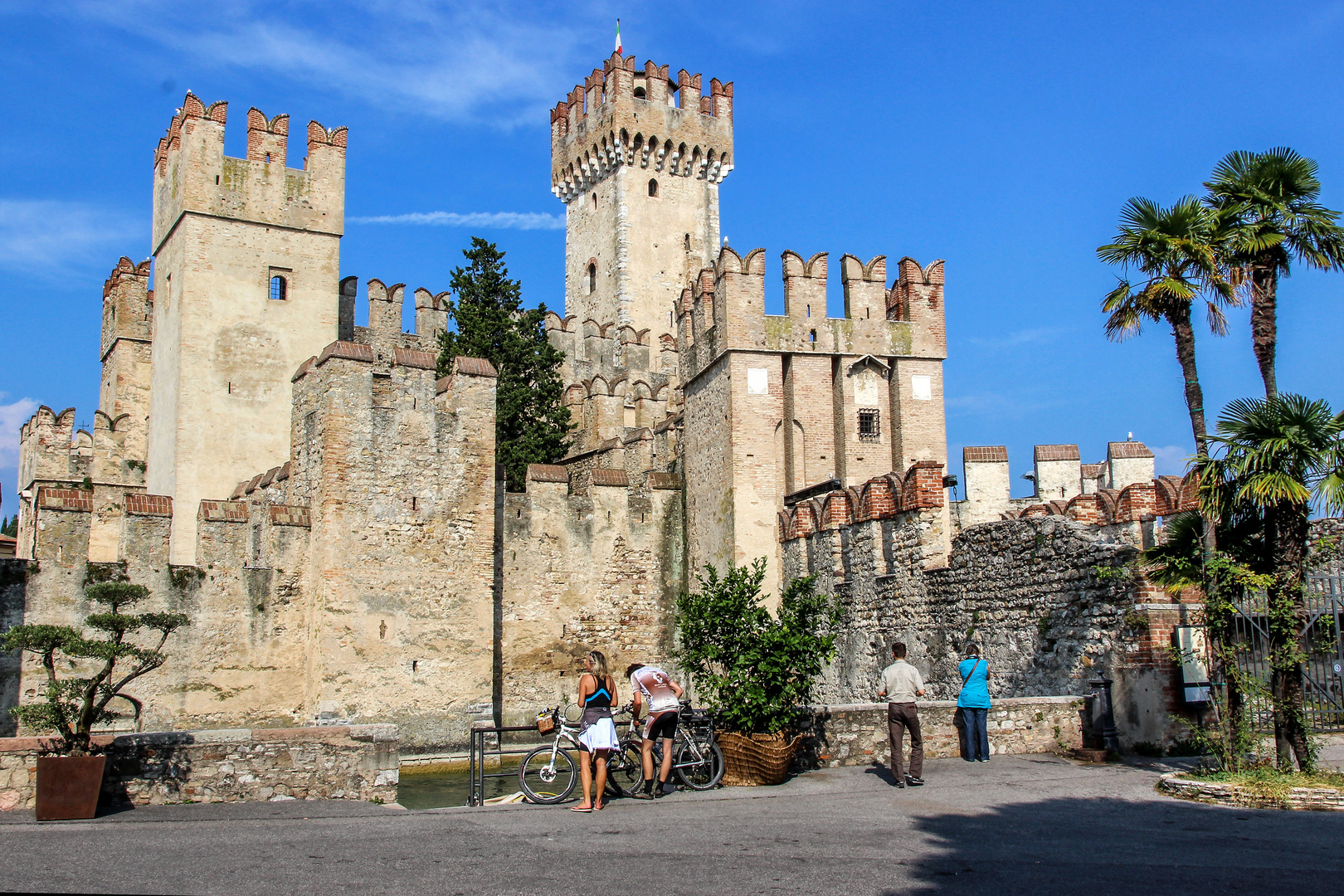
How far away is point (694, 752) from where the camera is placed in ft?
39.2

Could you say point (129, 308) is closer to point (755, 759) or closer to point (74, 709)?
point (74, 709)

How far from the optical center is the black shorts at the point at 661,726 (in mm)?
11422

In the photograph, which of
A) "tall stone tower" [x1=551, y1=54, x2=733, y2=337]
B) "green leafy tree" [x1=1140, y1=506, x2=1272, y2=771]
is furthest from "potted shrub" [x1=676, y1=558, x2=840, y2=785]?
"tall stone tower" [x1=551, y1=54, x2=733, y2=337]

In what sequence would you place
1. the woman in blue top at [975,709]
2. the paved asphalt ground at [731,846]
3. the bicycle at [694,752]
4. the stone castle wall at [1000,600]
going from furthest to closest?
1. the stone castle wall at [1000,600]
2. the woman in blue top at [975,709]
3. the bicycle at [694,752]
4. the paved asphalt ground at [731,846]

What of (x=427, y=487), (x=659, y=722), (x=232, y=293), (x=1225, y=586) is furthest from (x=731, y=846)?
(x=232, y=293)

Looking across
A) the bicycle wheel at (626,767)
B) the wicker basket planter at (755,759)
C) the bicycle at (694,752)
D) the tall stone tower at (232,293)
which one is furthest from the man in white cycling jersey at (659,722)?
the tall stone tower at (232,293)

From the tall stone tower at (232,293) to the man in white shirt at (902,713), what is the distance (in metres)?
15.7

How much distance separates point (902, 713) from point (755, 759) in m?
1.61

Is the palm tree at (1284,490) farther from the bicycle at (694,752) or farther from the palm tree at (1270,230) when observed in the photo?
the bicycle at (694,752)

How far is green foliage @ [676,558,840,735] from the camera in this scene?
1223 centimetres

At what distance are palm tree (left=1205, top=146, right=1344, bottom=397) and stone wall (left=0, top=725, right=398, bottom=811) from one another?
956 cm

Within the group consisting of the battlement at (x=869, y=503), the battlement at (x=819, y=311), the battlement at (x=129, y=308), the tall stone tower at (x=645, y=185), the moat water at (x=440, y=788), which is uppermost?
the tall stone tower at (x=645, y=185)

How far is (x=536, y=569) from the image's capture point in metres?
22.3

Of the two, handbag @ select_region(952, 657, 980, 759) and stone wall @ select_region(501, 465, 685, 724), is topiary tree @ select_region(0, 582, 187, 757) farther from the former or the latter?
stone wall @ select_region(501, 465, 685, 724)
